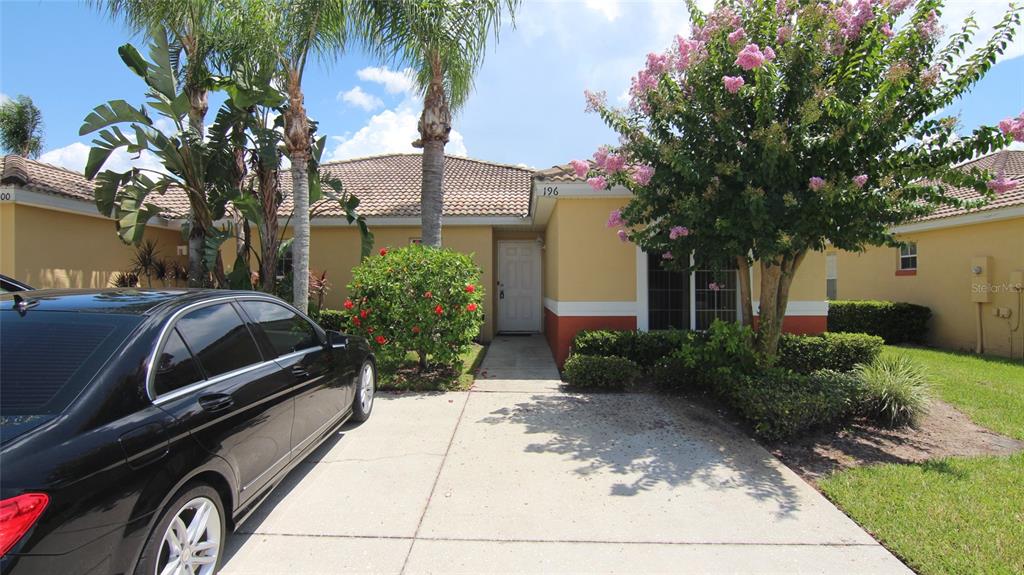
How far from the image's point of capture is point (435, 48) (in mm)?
8523

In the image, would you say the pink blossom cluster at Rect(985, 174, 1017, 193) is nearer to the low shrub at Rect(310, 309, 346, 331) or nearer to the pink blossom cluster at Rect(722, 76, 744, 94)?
the pink blossom cluster at Rect(722, 76, 744, 94)

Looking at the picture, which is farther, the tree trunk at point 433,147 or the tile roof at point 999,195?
the tile roof at point 999,195

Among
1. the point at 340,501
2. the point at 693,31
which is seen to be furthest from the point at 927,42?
the point at 340,501

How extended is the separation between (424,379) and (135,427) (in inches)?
208

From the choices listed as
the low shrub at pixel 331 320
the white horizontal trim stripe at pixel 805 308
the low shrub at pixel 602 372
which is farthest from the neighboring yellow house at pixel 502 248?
the low shrub at pixel 331 320

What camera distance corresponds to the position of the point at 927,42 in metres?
5.35

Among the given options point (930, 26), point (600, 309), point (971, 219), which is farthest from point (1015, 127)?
point (971, 219)

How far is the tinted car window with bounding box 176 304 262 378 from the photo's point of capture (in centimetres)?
289

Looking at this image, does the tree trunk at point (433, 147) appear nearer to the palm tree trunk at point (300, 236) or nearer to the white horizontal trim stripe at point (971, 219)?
the palm tree trunk at point (300, 236)

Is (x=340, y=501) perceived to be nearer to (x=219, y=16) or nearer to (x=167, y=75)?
(x=167, y=75)

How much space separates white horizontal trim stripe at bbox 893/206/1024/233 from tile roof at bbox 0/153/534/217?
28.5 feet

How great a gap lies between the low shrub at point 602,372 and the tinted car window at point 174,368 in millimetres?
5061

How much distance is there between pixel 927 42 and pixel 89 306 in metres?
7.88

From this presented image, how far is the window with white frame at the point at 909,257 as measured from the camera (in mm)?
12867
